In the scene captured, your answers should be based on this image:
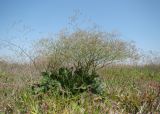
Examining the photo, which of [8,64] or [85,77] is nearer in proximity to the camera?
[85,77]

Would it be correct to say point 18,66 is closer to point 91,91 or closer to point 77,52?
point 77,52

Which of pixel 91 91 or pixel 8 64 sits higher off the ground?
pixel 8 64

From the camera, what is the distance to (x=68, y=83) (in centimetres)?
680

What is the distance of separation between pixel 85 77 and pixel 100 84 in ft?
1.16

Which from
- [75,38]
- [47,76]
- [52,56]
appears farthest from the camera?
[75,38]

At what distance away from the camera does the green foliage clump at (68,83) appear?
6621 millimetres

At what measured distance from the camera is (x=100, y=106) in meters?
5.67

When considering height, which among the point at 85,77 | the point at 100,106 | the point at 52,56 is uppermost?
the point at 52,56

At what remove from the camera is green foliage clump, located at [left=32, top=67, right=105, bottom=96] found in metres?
6.62

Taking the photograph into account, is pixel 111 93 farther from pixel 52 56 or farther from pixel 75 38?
pixel 75 38

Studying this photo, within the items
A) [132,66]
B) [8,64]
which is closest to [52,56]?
[8,64]

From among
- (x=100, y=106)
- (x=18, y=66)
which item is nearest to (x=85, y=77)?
(x=100, y=106)

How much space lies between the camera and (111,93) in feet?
22.9

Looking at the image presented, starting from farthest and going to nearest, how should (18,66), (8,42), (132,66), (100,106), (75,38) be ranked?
(132,66) < (18,66) < (75,38) < (8,42) < (100,106)
